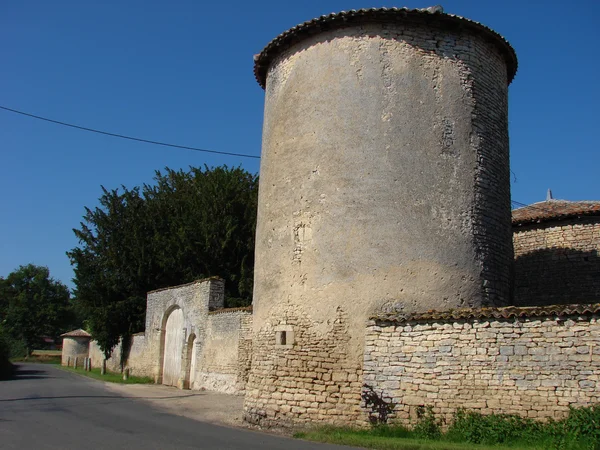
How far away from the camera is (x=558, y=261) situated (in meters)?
16.8

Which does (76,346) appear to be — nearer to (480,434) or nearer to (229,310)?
(229,310)

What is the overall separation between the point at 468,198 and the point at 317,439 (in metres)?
5.74

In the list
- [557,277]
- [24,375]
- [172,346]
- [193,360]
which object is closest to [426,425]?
[557,277]

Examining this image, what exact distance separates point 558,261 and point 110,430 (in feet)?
43.4

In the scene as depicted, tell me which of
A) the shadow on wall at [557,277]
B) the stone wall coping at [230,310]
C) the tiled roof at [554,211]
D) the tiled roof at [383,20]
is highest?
the tiled roof at [383,20]

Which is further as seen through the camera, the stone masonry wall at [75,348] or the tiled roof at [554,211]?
the stone masonry wall at [75,348]

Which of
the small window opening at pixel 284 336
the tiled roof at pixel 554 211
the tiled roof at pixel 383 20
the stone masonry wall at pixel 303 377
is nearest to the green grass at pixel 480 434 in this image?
the stone masonry wall at pixel 303 377

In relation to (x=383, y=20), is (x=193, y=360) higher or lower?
lower

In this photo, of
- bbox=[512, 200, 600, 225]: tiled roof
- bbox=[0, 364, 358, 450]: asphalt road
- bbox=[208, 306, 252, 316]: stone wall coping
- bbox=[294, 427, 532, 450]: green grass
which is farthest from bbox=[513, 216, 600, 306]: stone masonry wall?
bbox=[0, 364, 358, 450]: asphalt road

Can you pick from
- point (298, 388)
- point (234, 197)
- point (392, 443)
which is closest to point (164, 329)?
point (234, 197)

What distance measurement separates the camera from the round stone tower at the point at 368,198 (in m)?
11.3

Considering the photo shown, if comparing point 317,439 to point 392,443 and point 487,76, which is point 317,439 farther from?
point 487,76

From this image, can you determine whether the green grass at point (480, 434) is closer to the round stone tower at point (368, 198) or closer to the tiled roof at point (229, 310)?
the round stone tower at point (368, 198)

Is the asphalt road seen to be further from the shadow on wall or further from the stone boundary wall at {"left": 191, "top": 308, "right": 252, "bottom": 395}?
the shadow on wall
